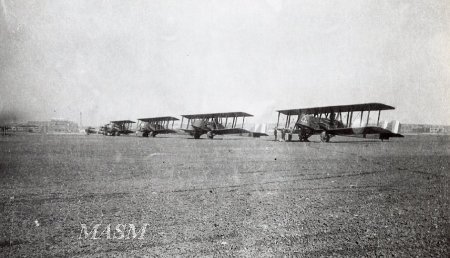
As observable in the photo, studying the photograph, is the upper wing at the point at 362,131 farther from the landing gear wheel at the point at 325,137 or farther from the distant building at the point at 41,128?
the distant building at the point at 41,128

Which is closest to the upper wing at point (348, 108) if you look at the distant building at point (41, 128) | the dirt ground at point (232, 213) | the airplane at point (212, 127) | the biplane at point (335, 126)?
the biplane at point (335, 126)

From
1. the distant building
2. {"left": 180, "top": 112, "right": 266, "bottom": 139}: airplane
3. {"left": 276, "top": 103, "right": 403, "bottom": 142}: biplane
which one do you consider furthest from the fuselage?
the distant building

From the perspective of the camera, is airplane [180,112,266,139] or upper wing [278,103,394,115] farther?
airplane [180,112,266,139]

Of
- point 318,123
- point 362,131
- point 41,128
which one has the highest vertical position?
point 318,123

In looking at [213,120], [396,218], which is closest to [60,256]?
[396,218]

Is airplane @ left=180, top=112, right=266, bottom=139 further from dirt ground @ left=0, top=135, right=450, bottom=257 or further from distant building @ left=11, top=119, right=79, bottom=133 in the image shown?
distant building @ left=11, top=119, right=79, bottom=133

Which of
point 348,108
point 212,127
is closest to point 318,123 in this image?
point 348,108

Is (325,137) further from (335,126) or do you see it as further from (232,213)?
(232,213)

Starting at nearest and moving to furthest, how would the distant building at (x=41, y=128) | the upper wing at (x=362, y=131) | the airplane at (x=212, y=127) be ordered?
the upper wing at (x=362, y=131) < the airplane at (x=212, y=127) < the distant building at (x=41, y=128)

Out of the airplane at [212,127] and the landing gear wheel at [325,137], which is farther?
the airplane at [212,127]

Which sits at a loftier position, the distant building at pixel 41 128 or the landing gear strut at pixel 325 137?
the landing gear strut at pixel 325 137

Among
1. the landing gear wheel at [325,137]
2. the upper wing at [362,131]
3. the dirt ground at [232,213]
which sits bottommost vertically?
the dirt ground at [232,213]
